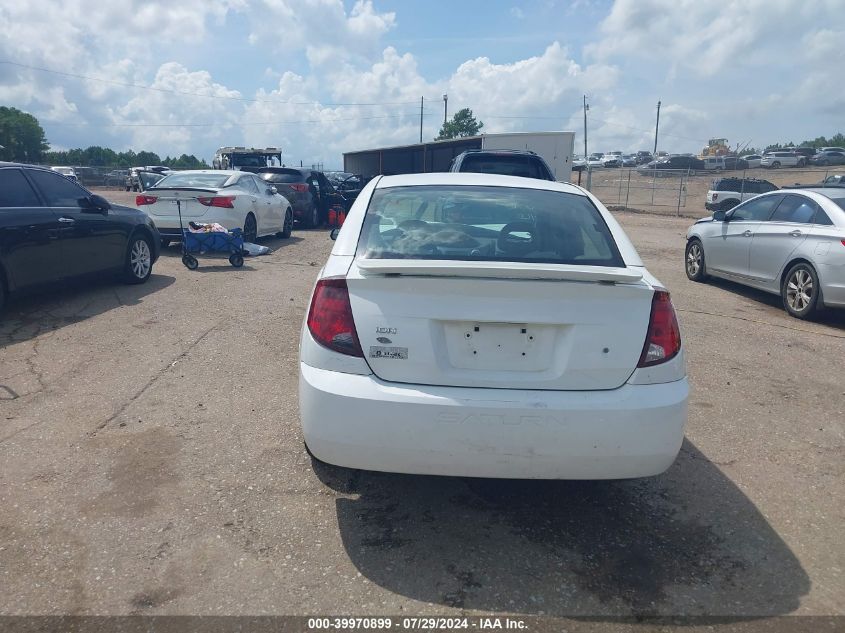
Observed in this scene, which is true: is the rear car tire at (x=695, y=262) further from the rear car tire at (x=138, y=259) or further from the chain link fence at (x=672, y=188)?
the chain link fence at (x=672, y=188)

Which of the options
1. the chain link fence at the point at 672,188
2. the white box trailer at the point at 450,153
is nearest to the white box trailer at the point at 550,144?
the white box trailer at the point at 450,153

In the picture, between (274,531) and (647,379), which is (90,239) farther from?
(647,379)

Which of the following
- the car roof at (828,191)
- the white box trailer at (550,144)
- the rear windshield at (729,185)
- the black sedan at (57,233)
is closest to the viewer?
the black sedan at (57,233)

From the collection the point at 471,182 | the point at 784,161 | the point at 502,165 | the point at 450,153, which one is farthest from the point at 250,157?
the point at 784,161

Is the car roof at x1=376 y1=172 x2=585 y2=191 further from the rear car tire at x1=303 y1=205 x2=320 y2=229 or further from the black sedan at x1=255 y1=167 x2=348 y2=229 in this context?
the rear car tire at x1=303 y1=205 x2=320 y2=229

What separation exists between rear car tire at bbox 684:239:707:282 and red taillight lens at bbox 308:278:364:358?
8.73m

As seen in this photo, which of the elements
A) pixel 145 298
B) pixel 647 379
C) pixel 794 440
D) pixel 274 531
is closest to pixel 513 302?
pixel 647 379

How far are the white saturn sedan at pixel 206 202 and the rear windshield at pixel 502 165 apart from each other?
13.9 ft

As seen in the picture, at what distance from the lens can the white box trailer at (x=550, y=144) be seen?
20641mm

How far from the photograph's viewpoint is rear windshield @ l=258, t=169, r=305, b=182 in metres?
17.6

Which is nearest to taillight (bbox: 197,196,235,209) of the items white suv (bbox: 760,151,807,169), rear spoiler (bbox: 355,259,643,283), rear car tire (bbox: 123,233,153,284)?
rear car tire (bbox: 123,233,153,284)

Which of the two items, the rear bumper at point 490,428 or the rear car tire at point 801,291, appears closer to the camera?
the rear bumper at point 490,428

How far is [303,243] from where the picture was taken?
14578mm

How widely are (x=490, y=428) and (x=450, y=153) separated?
2518cm
